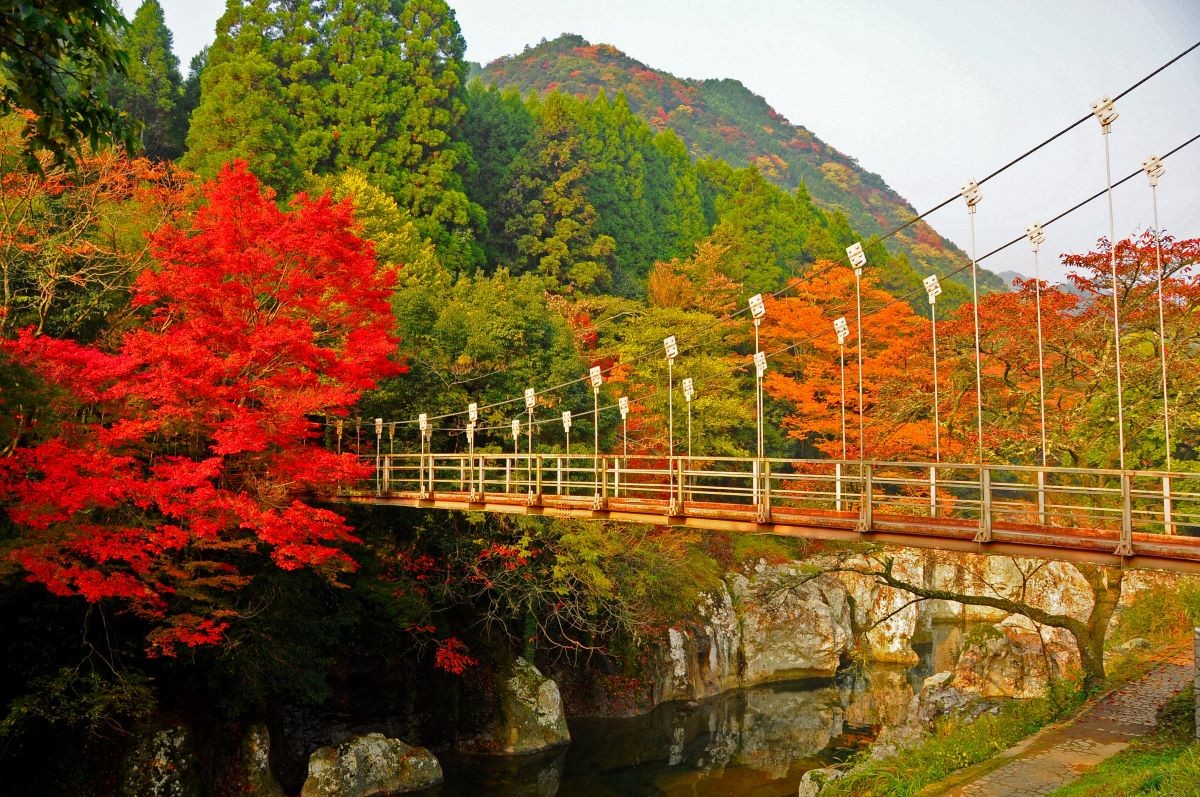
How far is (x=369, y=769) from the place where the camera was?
49.6ft

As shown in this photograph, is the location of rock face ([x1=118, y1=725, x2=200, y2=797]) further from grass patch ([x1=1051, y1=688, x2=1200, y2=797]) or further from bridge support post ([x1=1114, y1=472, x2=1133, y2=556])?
bridge support post ([x1=1114, y1=472, x2=1133, y2=556])

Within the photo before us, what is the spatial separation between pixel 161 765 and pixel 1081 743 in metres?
11.9

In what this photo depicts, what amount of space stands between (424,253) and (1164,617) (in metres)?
19.9

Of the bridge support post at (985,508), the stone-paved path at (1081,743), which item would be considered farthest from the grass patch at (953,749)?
the bridge support post at (985,508)

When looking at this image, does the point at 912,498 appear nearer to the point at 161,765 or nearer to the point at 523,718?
the point at 161,765

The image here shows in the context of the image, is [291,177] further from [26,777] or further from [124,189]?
[26,777]

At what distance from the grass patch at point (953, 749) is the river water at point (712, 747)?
401 cm

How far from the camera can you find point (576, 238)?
36.4m

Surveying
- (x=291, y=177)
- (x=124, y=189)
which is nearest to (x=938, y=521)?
(x=124, y=189)

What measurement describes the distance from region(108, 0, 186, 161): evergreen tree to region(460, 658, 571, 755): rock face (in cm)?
2284

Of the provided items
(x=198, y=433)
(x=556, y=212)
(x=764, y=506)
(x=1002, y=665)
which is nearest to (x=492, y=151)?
(x=556, y=212)

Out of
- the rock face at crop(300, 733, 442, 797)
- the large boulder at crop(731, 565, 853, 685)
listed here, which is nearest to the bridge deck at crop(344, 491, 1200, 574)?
the rock face at crop(300, 733, 442, 797)

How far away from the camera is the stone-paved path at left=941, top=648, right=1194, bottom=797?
33.5ft

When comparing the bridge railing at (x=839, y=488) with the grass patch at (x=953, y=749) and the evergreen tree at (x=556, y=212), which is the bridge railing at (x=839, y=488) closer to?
the grass patch at (x=953, y=749)
